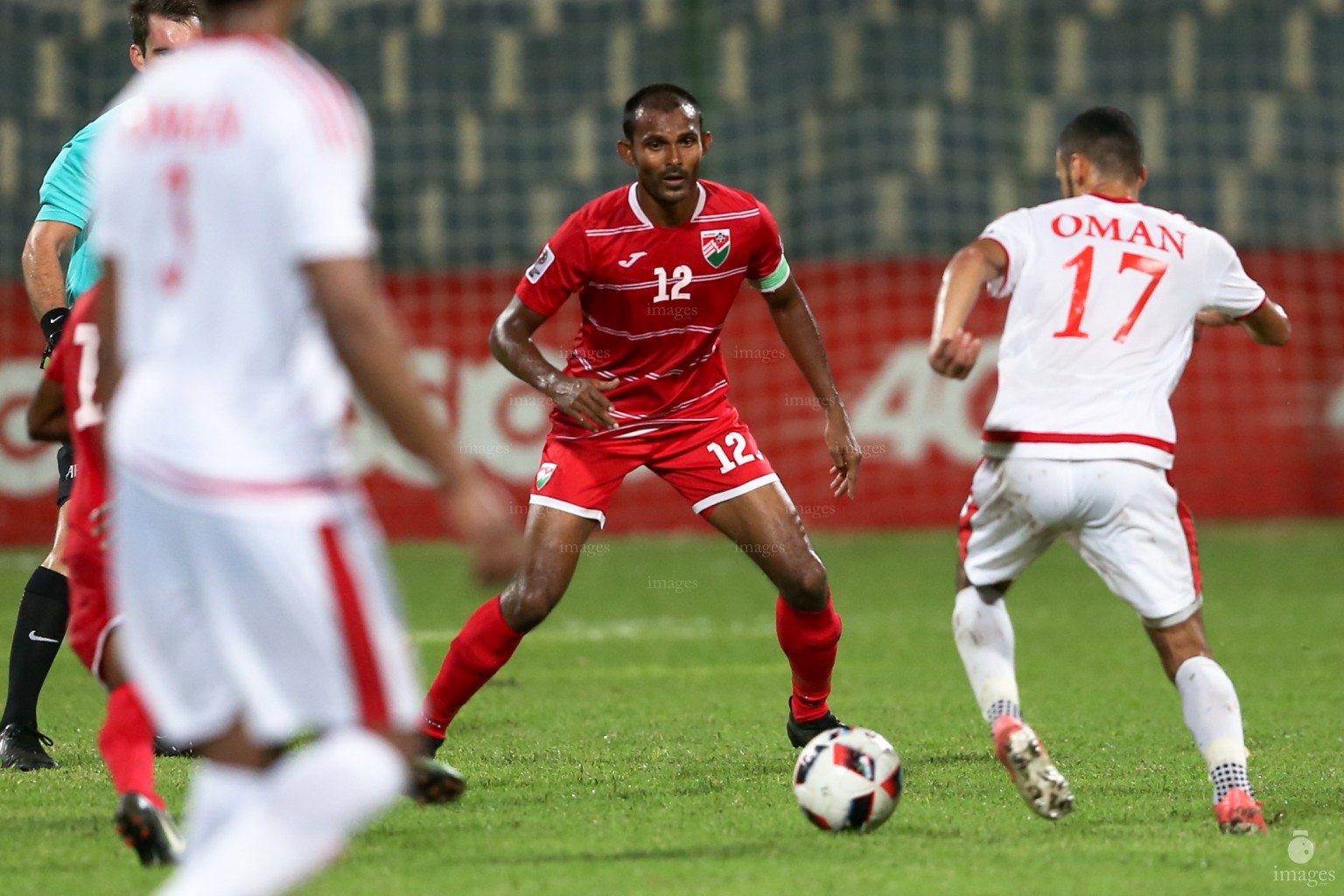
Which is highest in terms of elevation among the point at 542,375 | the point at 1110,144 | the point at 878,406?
the point at 1110,144

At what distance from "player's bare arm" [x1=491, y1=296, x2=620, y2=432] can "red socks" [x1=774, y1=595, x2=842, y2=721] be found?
0.91m

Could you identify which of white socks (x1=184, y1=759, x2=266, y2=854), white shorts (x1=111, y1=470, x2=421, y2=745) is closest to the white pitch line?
white socks (x1=184, y1=759, x2=266, y2=854)

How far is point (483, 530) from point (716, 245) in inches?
127

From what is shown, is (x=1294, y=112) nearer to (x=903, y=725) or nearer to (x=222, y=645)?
(x=903, y=725)

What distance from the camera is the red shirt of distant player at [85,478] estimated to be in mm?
3906

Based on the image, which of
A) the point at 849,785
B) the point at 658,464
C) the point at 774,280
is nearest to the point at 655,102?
the point at 774,280

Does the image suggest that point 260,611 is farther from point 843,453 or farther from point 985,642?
point 843,453

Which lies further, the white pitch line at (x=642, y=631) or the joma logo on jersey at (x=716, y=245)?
the white pitch line at (x=642, y=631)

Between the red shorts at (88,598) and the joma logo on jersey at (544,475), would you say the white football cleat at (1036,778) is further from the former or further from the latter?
the red shorts at (88,598)

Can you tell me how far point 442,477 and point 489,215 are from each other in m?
13.3

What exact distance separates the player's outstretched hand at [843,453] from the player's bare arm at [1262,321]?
4.44ft

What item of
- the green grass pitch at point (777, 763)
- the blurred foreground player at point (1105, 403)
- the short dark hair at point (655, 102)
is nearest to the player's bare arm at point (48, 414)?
the green grass pitch at point (777, 763)

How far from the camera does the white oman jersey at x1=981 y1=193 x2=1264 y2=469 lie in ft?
15.2

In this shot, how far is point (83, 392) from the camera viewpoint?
3.90m
